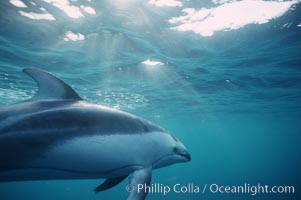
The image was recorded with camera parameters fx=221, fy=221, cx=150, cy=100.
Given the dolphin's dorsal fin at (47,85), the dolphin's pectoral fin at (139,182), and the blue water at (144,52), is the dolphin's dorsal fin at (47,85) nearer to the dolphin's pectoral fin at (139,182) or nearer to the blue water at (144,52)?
the dolphin's pectoral fin at (139,182)

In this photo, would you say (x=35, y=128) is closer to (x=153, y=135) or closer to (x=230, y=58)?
(x=153, y=135)

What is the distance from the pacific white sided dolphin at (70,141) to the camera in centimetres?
276

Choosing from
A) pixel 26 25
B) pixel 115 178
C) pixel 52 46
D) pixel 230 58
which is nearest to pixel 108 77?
pixel 52 46

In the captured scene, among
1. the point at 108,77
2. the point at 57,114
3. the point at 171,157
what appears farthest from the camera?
the point at 108,77

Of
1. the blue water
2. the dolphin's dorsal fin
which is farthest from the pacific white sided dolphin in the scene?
the blue water

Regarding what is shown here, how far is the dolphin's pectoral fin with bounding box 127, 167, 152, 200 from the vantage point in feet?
10.3

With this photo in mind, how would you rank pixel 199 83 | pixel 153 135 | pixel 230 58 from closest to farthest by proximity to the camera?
1. pixel 153 135
2. pixel 230 58
3. pixel 199 83

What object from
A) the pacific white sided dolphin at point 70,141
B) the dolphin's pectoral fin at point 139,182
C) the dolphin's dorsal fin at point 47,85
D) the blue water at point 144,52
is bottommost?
the dolphin's pectoral fin at point 139,182

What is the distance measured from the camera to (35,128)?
2.85 metres

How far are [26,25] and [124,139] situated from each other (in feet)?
33.2

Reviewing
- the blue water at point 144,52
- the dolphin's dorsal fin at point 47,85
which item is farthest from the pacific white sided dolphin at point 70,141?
the blue water at point 144,52

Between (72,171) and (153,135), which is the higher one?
(153,135)

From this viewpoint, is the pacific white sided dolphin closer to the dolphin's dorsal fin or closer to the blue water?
the dolphin's dorsal fin

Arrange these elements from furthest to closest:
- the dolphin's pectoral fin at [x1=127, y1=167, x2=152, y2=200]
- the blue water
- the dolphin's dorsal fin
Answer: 1. the blue water
2. the dolphin's dorsal fin
3. the dolphin's pectoral fin at [x1=127, y1=167, x2=152, y2=200]
